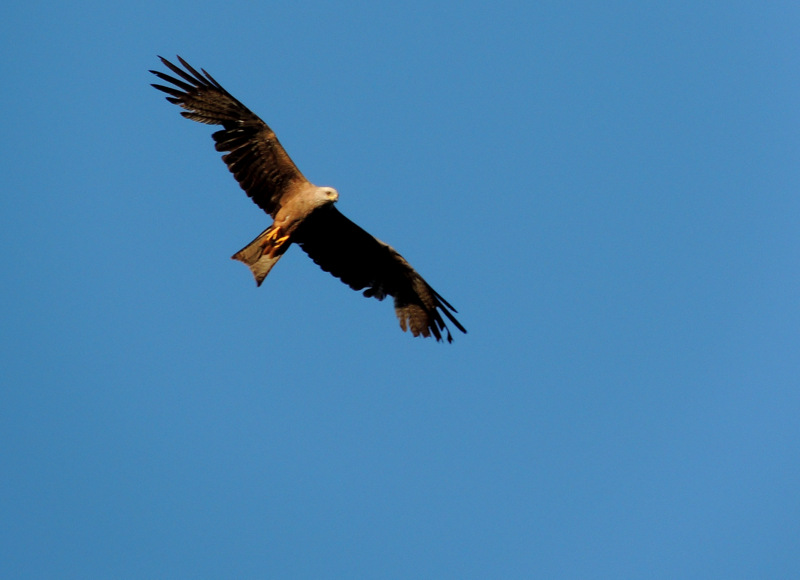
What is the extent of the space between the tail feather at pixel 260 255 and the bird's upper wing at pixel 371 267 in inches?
14.8

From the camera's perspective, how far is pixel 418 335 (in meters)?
17.2

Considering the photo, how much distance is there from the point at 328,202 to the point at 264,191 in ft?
3.17

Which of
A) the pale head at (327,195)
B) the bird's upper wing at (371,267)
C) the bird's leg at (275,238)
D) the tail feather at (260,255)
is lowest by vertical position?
the tail feather at (260,255)

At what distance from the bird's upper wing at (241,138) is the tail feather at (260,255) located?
0.38 meters

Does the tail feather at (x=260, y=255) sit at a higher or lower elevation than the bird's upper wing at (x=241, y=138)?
lower

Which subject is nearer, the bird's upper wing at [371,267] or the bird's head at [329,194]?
the bird's head at [329,194]

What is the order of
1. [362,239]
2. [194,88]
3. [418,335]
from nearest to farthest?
[194,88] → [362,239] → [418,335]

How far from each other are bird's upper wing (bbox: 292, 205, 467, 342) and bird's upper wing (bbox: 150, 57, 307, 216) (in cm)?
66

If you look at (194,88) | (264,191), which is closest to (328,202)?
(264,191)

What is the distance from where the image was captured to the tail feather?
607 inches

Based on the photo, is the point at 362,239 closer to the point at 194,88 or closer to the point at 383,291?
the point at 383,291

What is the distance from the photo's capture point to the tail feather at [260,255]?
15.4 m

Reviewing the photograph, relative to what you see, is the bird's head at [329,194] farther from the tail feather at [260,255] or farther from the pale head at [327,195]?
the tail feather at [260,255]

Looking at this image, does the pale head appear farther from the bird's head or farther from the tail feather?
the tail feather
